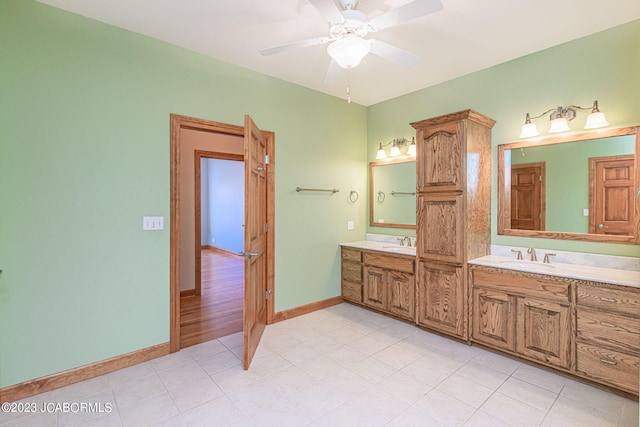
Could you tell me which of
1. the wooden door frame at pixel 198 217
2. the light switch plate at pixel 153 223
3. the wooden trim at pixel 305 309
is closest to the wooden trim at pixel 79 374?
the light switch plate at pixel 153 223

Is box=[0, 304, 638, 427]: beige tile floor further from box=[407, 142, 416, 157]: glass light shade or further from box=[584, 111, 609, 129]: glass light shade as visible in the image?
box=[407, 142, 416, 157]: glass light shade

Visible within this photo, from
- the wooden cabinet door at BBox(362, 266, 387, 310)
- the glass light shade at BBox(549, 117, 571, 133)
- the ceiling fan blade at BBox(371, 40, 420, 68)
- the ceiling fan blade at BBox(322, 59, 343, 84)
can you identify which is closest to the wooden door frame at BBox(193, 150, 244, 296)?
the wooden cabinet door at BBox(362, 266, 387, 310)

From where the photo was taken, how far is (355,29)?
193 cm

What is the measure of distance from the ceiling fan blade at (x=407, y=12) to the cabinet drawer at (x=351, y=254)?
2573 mm

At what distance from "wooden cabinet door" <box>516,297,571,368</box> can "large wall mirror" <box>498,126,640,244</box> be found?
2.35 ft

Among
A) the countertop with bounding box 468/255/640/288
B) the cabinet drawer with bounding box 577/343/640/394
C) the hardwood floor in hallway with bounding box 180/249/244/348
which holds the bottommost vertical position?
the hardwood floor in hallway with bounding box 180/249/244/348

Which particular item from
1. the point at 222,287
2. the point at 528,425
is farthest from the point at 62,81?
the point at 528,425

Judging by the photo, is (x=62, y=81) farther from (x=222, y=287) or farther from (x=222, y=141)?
(x=222, y=287)

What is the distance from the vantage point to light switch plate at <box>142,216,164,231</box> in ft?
8.50

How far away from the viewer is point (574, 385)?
223 centimetres

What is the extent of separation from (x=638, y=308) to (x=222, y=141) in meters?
4.77

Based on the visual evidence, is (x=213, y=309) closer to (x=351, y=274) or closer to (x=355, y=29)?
(x=351, y=274)

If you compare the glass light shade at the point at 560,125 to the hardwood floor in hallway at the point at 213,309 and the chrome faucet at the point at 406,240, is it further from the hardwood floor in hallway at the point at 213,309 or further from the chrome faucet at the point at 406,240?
the hardwood floor in hallway at the point at 213,309

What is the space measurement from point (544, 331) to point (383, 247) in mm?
1755
